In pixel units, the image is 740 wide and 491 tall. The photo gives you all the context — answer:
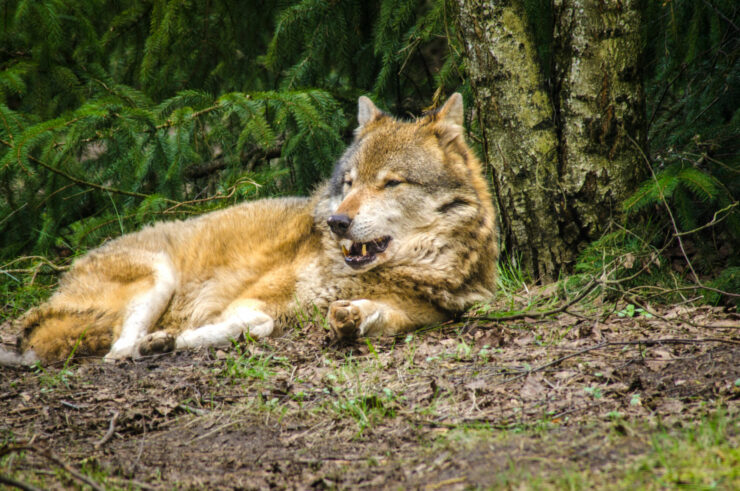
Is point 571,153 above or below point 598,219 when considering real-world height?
above

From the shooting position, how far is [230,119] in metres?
5.67

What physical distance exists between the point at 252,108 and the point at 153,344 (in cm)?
234

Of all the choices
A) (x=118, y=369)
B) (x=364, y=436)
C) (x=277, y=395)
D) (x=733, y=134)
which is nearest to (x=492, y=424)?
(x=364, y=436)

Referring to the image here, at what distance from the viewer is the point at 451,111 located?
4.27m

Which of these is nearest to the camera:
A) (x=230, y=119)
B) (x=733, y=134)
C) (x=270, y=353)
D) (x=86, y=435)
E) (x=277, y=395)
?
(x=86, y=435)

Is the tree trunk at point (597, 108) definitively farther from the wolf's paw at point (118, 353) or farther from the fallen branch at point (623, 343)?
A: the wolf's paw at point (118, 353)

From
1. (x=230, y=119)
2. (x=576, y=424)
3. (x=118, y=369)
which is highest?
(x=230, y=119)

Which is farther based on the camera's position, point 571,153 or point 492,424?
point 571,153

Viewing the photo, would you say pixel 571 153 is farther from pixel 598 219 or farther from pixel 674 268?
pixel 674 268

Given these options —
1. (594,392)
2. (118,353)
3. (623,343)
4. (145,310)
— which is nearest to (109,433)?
(118,353)

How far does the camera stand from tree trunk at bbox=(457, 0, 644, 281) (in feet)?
13.0

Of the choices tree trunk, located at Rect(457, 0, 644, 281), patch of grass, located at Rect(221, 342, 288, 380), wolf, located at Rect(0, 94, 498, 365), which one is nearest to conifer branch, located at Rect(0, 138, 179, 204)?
wolf, located at Rect(0, 94, 498, 365)

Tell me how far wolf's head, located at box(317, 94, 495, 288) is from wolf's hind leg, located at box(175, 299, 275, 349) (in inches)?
28.0

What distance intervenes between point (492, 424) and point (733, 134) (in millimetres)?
2896
